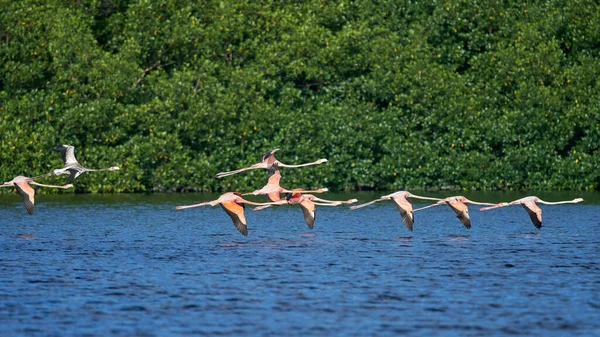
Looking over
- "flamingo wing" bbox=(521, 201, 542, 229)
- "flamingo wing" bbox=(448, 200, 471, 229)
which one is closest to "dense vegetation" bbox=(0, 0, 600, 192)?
"flamingo wing" bbox=(521, 201, 542, 229)

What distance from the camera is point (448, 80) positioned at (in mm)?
57719

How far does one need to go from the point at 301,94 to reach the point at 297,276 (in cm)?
3410

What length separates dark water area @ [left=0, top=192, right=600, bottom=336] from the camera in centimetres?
2009

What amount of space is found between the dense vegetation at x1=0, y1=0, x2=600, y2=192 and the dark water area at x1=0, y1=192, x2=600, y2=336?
1353cm

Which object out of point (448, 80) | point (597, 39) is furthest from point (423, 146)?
point (597, 39)

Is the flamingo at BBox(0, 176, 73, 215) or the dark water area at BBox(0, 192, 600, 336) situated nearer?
the dark water area at BBox(0, 192, 600, 336)

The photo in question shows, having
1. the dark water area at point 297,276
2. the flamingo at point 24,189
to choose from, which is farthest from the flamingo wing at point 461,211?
the flamingo at point 24,189

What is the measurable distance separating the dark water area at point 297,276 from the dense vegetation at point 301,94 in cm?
1353

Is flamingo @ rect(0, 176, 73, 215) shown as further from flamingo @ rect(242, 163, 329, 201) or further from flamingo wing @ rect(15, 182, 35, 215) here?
flamingo @ rect(242, 163, 329, 201)

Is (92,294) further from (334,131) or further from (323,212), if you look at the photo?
(334,131)

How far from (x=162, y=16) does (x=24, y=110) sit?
7.76 m

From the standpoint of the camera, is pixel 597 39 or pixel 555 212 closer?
pixel 555 212

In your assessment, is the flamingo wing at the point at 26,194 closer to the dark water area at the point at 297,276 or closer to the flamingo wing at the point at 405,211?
the dark water area at the point at 297,276

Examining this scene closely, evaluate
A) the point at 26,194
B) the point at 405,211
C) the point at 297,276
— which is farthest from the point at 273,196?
the point at 297,276
